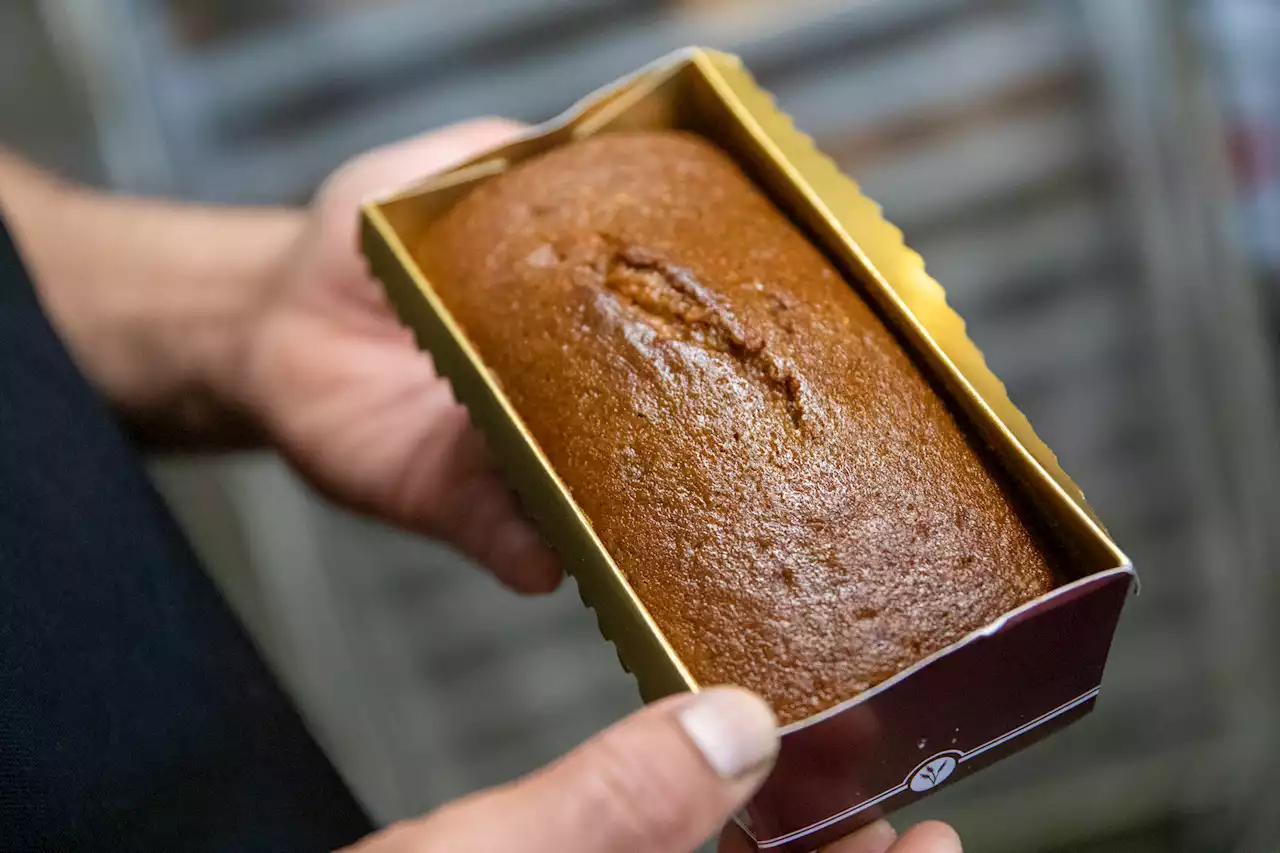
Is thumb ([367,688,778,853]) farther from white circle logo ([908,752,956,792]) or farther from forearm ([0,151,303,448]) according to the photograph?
forearm ([0,151,303,448])

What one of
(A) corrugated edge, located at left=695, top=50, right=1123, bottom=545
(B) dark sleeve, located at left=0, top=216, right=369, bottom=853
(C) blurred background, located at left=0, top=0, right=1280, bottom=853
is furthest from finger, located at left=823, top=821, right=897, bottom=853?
(C) blurred background, located at left=0, top=0, right=1280, bottom=853

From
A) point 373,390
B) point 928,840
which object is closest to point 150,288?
point 373,390

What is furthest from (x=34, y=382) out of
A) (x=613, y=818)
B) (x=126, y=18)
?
(x=126, y=18)

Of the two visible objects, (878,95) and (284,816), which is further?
(878,95)

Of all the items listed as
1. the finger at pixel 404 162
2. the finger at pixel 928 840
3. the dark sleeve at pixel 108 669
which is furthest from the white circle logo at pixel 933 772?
the finger at pixel 404 162

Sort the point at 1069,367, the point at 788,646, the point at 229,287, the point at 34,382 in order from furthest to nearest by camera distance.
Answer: the point at 1069,367 → the point at 229,287 → the point at 34,382 → the point at 788,646

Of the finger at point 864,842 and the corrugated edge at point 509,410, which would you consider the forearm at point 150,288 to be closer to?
the corrugated edge at point 509,410

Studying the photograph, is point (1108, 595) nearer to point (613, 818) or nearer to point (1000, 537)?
point (1000, 537)
